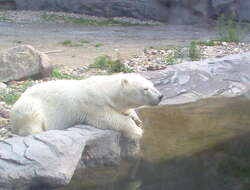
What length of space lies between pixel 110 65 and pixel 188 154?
3766 mm

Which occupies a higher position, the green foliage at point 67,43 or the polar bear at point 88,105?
the polar bear at point 88,105

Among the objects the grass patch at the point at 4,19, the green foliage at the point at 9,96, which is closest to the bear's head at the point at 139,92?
the green foliage at the point at 9,96

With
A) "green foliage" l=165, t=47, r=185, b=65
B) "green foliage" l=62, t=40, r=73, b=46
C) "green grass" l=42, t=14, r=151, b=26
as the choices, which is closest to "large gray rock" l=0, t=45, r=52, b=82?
"green foliage" l=165, t=47, r=185, b=65

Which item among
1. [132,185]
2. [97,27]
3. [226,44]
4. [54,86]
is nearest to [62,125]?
[54,86]

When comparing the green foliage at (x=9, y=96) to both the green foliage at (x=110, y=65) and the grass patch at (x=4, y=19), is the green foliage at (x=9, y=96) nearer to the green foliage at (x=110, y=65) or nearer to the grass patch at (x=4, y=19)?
the green foliage at (x=110, y=65)

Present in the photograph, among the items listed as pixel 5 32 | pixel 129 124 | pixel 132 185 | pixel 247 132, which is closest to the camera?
pixel 132 185

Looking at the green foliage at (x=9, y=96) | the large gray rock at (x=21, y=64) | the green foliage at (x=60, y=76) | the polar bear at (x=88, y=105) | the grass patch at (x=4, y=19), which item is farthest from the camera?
the grass patch at (x=4, y=19)

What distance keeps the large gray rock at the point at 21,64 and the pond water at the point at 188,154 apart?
6.89ft

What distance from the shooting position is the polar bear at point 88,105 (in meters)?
5.39

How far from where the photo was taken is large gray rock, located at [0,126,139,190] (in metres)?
4.34

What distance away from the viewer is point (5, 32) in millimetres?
13938

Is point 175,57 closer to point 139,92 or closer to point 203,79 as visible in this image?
point 203,79

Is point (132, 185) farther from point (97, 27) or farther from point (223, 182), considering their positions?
point (97, 27)

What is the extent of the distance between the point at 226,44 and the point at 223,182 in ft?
22.4
